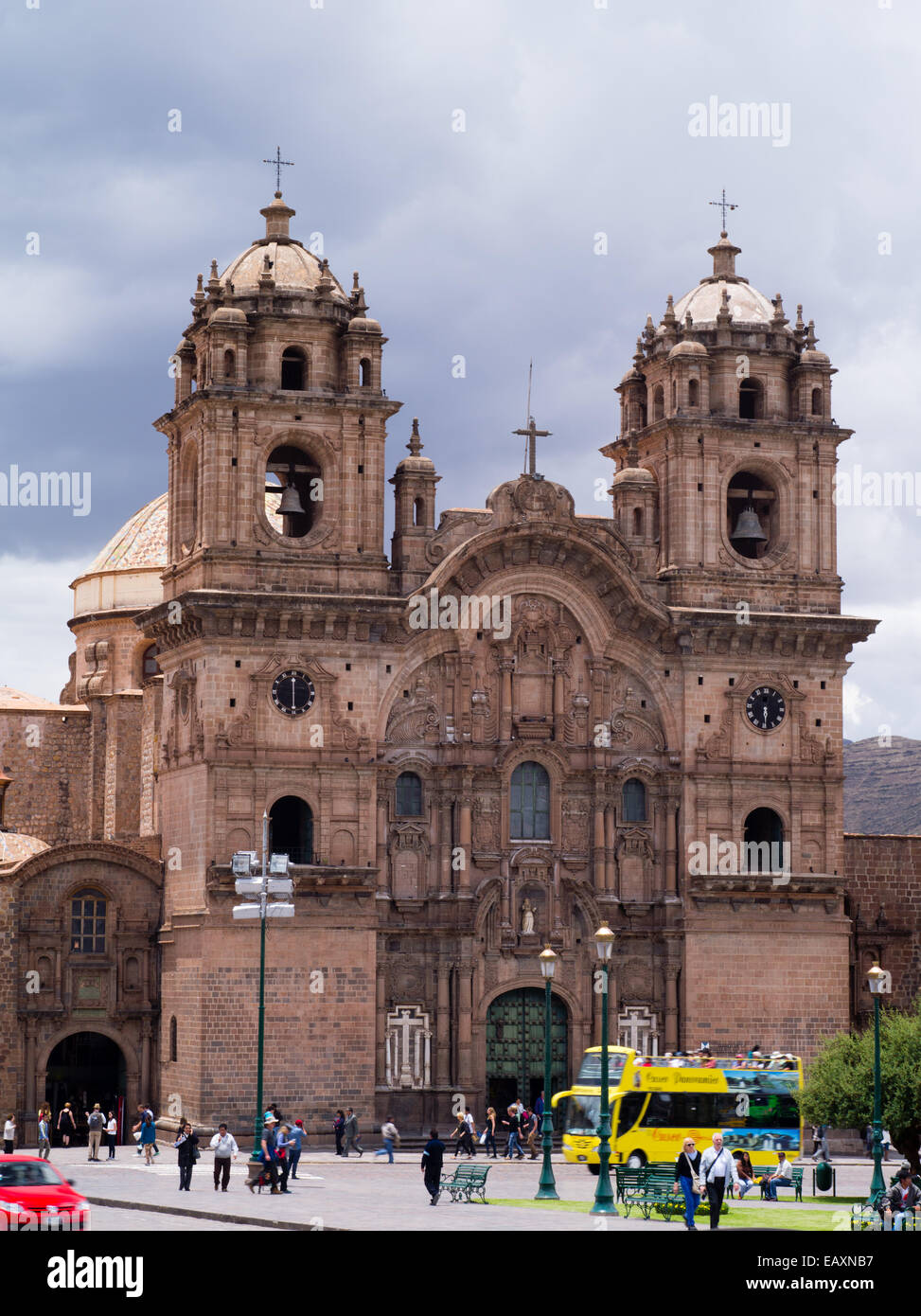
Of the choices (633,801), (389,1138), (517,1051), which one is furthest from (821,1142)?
(633,801)

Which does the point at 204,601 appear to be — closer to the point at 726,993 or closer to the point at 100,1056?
the point at 100,1056

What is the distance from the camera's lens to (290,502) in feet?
195

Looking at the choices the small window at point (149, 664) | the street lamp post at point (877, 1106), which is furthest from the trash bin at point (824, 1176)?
the small window at point (149, 664)

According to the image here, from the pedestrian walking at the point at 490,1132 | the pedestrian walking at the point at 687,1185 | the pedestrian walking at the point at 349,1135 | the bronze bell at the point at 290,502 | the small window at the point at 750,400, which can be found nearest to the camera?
the pedestrian walking at the point at 687,1185

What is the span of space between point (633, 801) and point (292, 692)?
10.0m

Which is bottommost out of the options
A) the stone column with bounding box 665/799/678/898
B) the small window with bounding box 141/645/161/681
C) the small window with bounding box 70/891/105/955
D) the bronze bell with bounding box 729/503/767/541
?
the small window with bounding box 70/891/105/955

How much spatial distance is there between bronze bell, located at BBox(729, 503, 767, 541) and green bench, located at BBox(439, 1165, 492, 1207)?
2450cm

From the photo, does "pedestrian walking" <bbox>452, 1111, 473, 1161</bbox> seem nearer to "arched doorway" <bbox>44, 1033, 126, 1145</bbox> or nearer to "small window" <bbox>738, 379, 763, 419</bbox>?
"arched doorway" <bbox>44, 1033, 126, 1145</bbox>

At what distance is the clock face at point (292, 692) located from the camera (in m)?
57.6

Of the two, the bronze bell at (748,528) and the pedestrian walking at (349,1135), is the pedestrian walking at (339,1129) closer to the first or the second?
the pedestrian walking at (349,1135)

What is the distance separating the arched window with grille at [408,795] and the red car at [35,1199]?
26.5m

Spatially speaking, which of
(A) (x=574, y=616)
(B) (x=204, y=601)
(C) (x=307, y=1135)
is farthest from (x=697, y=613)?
(C) (x=307, y=1135)

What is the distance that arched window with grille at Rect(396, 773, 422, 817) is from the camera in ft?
194

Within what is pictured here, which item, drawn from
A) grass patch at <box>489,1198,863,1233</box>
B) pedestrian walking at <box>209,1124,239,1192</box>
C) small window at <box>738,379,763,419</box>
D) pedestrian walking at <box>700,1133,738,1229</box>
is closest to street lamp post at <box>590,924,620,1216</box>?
grass patch at <box>489,1198,863,1233</box>
